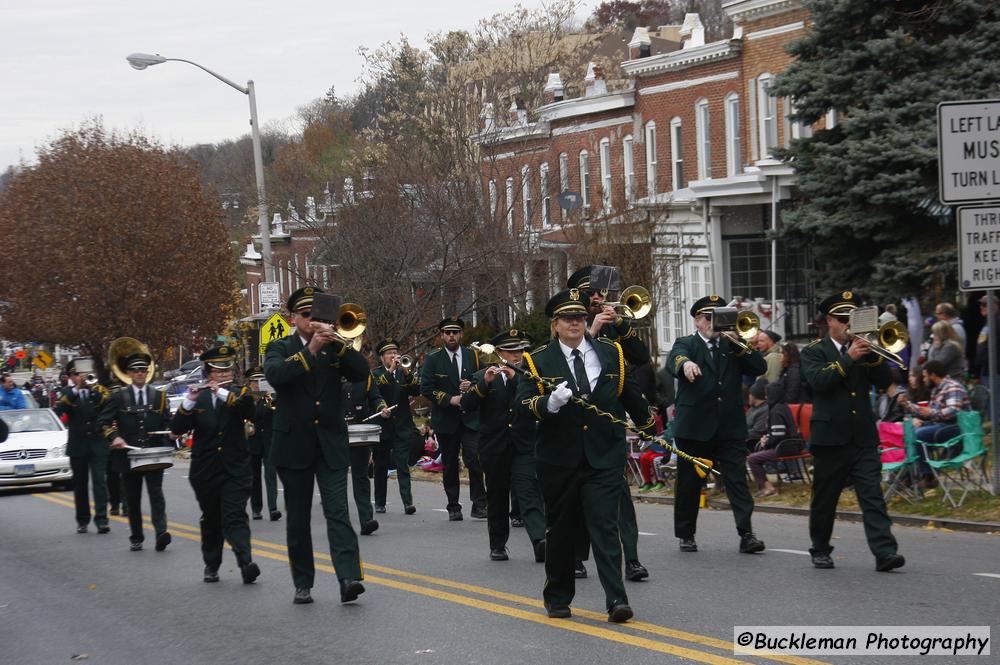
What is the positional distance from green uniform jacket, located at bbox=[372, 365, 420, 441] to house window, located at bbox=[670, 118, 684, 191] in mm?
19359

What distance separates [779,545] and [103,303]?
3729 cm

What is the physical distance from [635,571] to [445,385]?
575 cm

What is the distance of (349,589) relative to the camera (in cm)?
1023

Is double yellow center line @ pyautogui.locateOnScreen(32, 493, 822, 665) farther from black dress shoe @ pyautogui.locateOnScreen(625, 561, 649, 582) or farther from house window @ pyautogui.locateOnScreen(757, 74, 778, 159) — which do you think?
house window @ pyautogui.locateOnScreen(757, 74, 778, 159)

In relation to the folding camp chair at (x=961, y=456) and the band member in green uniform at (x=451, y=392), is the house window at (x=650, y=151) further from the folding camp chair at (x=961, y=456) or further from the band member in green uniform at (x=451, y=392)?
the folding camp chair at (x=961, y=456)

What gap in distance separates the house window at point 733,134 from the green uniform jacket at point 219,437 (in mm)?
23452

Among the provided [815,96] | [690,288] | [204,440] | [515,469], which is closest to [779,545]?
[515,469]

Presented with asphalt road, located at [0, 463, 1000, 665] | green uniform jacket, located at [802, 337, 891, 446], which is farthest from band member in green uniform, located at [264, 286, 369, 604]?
green uniform jacket, located at [802, 337, 891, 446]

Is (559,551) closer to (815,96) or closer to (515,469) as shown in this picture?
(515,469)

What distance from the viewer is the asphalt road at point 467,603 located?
865cm

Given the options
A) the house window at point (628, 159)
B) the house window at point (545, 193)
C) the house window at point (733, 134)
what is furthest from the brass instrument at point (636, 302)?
the house window at point (628, 159)

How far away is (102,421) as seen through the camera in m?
15.1

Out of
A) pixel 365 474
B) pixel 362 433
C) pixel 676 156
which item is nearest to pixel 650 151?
pixel 676 156

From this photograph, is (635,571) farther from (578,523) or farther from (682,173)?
(682,173)
